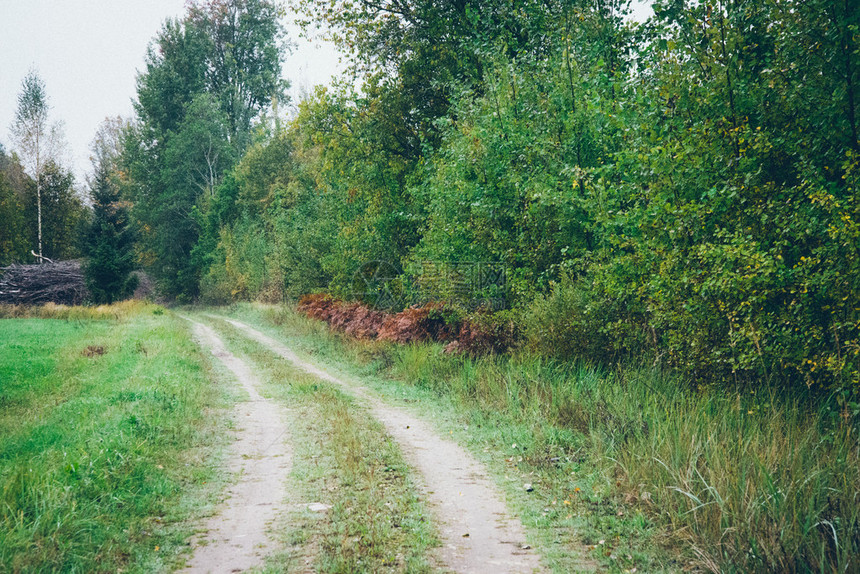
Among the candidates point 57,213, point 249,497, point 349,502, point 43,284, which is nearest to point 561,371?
point 349,502

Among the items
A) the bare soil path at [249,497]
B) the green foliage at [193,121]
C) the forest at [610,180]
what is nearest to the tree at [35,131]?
the green foliage at [193,121]

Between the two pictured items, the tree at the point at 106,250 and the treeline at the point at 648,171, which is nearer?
the treeline at the point at 648,171

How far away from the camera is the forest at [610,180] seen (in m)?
5.83

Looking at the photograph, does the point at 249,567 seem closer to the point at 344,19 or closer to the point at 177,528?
the point at 177,528

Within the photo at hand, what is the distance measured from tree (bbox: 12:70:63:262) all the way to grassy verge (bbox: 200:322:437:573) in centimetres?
4489

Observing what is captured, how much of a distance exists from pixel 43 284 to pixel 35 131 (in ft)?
42.9

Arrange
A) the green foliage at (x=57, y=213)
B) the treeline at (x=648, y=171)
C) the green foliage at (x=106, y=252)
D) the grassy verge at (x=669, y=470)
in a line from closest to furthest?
the grassy verge at (x=669, y=470)
the treeline at (x=648, y=171)
the green foliage at (x=106, y=252)
the green foliage at (x=57, y=213)

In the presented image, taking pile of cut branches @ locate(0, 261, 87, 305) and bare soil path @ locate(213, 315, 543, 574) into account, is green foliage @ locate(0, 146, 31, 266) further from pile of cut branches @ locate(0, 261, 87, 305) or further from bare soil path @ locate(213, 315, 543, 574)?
bare soil path @ locate(213, 315, 543, 574)

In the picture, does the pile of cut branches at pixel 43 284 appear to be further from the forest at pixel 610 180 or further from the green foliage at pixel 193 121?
the forest at pixel 610 180

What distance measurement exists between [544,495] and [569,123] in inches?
274

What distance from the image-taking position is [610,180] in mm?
9898

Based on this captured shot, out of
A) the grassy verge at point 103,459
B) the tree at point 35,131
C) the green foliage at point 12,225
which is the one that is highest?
the tree at point 35,131

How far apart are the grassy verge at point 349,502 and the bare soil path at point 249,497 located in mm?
172

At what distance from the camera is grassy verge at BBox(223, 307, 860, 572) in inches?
157
